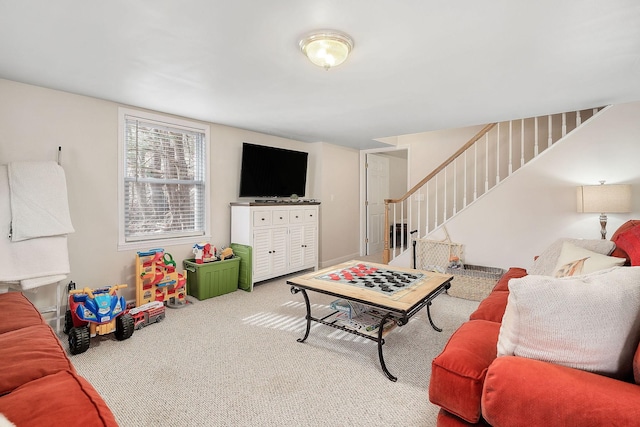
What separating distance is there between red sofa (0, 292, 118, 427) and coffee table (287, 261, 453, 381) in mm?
1472

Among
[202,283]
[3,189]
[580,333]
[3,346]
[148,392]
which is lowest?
[148,392]

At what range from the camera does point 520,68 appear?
232 cm

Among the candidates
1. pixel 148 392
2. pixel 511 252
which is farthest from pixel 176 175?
pixel 511 252

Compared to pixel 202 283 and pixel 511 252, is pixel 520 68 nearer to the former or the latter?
pixel 511 252

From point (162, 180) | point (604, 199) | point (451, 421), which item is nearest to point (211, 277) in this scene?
point (162, 180)

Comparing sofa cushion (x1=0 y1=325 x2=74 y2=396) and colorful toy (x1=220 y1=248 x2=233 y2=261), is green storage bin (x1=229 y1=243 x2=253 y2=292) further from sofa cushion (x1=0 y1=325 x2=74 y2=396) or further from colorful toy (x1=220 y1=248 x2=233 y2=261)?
sofa cushion (x1=0 y1=325 x2=74 y2=396)

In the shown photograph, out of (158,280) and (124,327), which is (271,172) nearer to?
(158,280)

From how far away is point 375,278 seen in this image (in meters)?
2.64

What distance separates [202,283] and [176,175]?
1.35m

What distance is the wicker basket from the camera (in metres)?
3.55

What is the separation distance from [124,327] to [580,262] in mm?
3449

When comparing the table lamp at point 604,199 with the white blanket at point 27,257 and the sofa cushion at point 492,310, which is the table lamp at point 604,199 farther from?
the white blanket at point 27,257

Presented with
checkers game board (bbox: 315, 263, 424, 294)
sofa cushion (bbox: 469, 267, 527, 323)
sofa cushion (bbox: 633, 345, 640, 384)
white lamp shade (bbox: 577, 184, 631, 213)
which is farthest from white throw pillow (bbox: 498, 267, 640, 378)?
white lamp shade (bbox: 577, 184, 631, 213)

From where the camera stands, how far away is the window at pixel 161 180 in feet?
10.8
